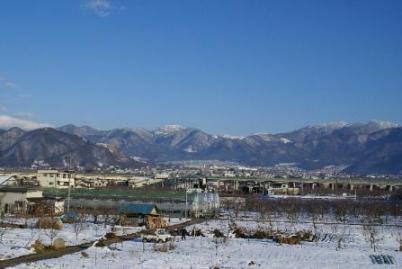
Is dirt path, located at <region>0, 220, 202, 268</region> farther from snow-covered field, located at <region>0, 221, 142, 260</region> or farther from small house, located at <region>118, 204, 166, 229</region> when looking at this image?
small house, located at <region>118, 204, 166, 229</region>

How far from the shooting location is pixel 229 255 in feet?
92.8

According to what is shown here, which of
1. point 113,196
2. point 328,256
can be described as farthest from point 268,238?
point 113,196

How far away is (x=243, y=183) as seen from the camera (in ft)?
509

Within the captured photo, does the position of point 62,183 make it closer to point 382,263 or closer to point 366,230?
point 366,230

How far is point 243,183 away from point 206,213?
89781mm

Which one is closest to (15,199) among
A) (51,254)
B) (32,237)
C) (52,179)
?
(32,237)

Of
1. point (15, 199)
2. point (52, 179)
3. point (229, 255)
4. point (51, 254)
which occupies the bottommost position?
point (229, 255)

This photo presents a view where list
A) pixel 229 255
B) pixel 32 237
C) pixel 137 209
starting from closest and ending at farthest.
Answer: pixel 229 255
pixel 32 237
pixel 137 209

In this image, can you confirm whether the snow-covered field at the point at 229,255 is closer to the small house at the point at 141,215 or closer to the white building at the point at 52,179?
the small house at the point at 141,215

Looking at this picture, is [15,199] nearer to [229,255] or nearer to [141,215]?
[141,215]

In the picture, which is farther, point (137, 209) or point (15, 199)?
point (15, 199)

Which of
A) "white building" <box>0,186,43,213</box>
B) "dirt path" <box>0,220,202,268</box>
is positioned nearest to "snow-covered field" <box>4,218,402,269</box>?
"dirt path" <box>0,220,202,268</box>

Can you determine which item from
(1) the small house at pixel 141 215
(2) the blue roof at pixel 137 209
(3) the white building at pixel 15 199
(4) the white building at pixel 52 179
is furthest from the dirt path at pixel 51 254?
(4) the white building at pixel 52 179

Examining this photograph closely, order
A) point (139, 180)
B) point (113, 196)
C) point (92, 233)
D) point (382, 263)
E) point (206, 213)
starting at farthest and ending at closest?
point (139, 180), point (113, 196), point (206, 213), point (92, 233), point (382, 263)
